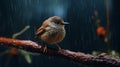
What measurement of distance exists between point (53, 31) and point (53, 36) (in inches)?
1.7

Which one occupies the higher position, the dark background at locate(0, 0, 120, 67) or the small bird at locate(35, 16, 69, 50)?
the small bird at locate(35, 16, 69, 50)

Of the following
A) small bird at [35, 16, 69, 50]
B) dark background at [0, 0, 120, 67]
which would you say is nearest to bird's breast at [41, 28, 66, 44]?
small bird at [35, 16, 69, 50]

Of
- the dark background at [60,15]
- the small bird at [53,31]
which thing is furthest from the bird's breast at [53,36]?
the dark background at [60,15]

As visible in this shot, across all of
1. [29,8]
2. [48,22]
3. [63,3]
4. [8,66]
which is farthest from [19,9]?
[48,22]

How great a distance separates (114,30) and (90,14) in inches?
28.5

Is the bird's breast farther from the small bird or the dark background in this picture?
the dark background

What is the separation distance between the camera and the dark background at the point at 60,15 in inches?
156

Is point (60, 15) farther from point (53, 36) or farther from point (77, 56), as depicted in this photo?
point (77, 56)

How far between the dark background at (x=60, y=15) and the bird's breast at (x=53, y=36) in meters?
1.50

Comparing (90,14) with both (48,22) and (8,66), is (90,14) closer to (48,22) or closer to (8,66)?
(8,66)

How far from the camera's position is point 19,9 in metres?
4.07

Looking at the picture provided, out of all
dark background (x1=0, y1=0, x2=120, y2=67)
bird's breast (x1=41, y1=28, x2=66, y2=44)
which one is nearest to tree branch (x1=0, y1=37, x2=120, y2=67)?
bird's breast (x1=41, y1=28, x2=66, y2=44)

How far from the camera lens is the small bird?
7.00ft

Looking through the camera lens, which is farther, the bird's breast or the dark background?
the dark background
